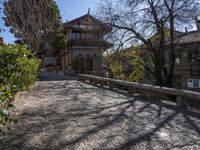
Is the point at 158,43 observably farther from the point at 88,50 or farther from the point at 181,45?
the point at 88,50

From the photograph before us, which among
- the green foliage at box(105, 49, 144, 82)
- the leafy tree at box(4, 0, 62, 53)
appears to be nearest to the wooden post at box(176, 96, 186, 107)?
the green foliage at box(105, 49, 144, 82)

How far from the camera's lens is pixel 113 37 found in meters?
17.3

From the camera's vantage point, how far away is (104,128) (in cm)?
587

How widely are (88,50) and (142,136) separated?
103 feet

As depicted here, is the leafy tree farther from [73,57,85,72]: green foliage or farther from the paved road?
the paved road

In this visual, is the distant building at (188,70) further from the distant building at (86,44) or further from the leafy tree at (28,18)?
the leafy tree at (28,18)

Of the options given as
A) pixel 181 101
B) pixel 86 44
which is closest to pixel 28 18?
pixel 181 101

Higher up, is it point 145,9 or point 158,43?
point 145,9

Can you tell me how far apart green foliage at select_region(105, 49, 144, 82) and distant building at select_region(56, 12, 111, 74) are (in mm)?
1032

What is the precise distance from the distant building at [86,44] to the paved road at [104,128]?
9.85m

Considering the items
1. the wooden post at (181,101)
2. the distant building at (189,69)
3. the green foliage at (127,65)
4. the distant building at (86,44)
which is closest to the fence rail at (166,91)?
the wooden post at (181,101)

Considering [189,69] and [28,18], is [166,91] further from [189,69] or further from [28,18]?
[189,69]

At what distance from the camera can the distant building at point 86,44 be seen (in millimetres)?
17984

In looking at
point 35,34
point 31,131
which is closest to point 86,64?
point 35,34
